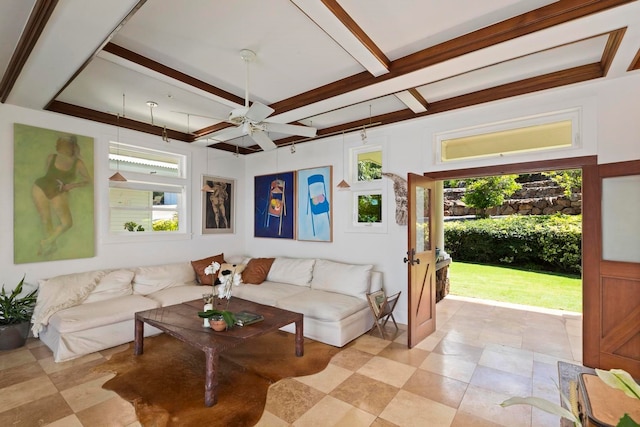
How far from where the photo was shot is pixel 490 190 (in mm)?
8805

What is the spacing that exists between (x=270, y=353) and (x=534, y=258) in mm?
7899

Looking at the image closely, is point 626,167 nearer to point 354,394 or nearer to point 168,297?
point 354,394

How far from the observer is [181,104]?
3951 millimetres

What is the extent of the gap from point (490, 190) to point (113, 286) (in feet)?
30.1

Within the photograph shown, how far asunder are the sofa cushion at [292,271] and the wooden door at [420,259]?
5.69 feet

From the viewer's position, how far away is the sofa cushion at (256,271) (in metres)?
4.96

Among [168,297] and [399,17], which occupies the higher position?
[399,17]

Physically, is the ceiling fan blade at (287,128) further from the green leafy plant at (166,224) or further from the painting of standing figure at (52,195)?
the green leafy plant at (166,224)

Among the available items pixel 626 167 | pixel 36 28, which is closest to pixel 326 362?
pixel 626 167

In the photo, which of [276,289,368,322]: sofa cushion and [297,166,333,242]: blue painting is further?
[297,166,333,242]: blue painting

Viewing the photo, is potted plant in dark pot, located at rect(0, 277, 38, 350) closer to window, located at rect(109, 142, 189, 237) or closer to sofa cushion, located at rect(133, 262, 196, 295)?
sofa cushion, located at rect(133, 262, 196, 295)

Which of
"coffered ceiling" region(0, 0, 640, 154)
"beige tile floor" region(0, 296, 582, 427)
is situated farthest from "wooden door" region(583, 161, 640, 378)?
"coffered ceiling" region(0, 0, 640, 154)

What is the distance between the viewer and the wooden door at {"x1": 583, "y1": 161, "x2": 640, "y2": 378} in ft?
9.47

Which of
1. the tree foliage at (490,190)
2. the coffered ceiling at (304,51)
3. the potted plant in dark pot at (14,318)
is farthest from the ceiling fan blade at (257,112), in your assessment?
the tree foliage at (490,190)
